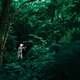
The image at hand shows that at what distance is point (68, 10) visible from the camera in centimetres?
554

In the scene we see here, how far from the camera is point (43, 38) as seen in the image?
6855 mm

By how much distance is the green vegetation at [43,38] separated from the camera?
2473 millimetres

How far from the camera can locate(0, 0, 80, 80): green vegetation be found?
2473mm

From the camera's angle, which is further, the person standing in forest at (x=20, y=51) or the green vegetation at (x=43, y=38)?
the person standing in forest at (x=20, y=51)

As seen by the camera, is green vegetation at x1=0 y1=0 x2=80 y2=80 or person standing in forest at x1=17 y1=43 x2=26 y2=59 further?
person standing in forest at x1=17 y1=43 x2=26 y2=59

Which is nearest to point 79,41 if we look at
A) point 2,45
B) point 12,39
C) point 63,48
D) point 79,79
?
point 63,48

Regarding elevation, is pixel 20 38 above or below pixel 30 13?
below

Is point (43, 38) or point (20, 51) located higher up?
point (43, 38)

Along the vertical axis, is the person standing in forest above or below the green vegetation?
below

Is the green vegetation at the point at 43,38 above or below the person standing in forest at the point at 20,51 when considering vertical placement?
above

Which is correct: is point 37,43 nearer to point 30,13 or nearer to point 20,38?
point 20,38

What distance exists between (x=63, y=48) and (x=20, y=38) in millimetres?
5262

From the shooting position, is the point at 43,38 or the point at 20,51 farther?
the point at 20,51

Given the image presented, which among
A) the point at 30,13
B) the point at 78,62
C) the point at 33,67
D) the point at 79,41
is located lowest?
A: the point at 33,67
